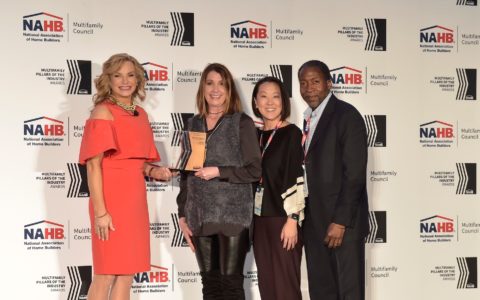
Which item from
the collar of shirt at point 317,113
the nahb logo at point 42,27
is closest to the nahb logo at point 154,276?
the collar of shirt at point 317,113

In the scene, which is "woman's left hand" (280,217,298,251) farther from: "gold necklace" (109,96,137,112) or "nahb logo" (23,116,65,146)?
"nahb logo" (23,116,65,146)

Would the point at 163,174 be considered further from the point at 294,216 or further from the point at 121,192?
the point at 294,216

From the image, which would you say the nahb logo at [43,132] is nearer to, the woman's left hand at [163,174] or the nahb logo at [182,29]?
the nahb logo at [182,29]

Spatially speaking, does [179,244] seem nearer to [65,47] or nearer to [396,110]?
[65,47]

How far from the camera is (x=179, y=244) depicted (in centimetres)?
439

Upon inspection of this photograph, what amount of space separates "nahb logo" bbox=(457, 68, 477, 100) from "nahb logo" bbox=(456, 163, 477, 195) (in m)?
0.54

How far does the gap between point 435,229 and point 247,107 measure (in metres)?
1.77

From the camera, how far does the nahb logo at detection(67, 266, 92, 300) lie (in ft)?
13.9

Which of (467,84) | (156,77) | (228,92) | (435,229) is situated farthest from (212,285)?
(467,84)

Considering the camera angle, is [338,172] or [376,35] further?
[376,35]

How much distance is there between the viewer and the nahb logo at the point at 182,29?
4344 mm

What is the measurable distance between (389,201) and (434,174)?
42 cm

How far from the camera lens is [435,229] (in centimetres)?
462

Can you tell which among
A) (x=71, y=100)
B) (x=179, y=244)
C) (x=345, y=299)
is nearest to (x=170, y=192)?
(x=179, y=244)
